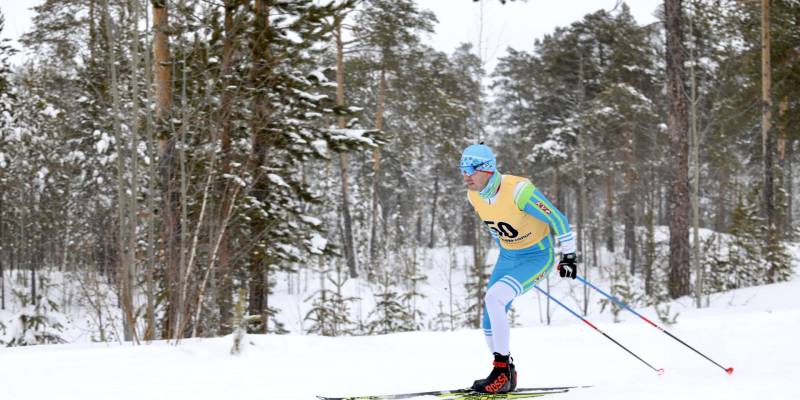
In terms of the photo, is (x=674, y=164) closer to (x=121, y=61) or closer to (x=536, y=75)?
(x=121, y=61)

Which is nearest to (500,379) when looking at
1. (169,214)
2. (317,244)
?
(169,214)

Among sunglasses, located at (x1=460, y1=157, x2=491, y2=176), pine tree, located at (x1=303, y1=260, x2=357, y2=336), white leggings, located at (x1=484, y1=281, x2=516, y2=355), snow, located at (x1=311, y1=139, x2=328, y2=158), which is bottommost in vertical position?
pine tree, located at (x1=303, y1=260, x2=357, y2=336)

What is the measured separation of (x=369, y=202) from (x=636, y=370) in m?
26.7

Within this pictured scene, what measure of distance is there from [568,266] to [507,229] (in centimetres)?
57

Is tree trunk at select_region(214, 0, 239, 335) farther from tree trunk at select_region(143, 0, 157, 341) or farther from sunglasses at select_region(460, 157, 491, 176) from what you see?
sunglasses at select_region(460, 157, 491, 176)

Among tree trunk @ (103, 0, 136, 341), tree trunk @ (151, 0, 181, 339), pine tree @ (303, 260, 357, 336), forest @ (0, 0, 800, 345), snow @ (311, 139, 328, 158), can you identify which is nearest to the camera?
tree trunk @ (103, 0, 136, 341)

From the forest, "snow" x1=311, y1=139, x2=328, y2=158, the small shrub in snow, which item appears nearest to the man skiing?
the forest

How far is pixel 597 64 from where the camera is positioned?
28094 mm

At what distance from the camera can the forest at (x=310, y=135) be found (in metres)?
7.27

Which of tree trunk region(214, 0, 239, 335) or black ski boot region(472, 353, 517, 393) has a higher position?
tree trunk region(214, 0, 239, 335)

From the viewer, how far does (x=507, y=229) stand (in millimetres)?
4867

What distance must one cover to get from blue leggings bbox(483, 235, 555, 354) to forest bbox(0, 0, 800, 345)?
98.9 inches

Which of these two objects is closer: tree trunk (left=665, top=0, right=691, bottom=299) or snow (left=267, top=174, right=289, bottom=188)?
snow (left=267, top=174, right=289, bottom=188)

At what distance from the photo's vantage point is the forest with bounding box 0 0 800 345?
727 centimetres
